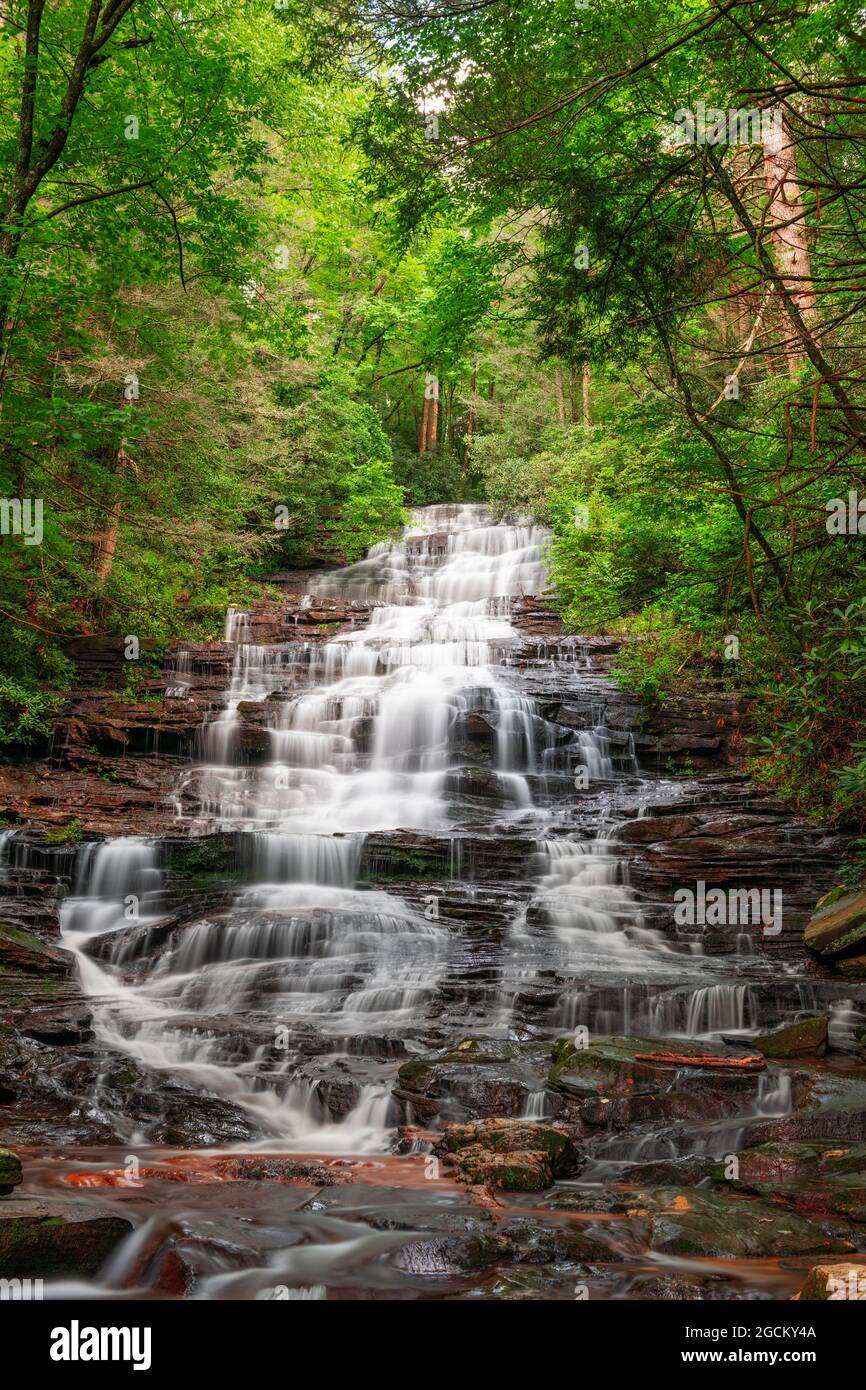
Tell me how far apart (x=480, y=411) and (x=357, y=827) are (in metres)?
24.0

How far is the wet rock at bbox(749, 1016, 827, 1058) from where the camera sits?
649 cm

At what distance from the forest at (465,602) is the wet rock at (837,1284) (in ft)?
1.49

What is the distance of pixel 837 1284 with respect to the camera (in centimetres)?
292

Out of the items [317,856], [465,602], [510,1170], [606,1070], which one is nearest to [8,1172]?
[510,1170]

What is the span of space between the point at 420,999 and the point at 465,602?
53.8 ft

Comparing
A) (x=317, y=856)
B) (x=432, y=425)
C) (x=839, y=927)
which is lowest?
(x=839, y=927)

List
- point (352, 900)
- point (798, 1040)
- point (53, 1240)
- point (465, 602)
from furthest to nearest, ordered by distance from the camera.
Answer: point (465, 602)
point (352, 900)
point (798, 1040)
point (53, 1240)

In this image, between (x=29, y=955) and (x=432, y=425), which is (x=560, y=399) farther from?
(x=29, y=955)

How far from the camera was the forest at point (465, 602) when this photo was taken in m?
5.89

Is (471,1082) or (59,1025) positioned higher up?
(59,1025)

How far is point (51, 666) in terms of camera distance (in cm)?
1573

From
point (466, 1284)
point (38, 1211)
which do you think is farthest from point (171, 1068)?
point (466, 1284)

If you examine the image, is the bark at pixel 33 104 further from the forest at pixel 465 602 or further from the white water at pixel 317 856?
the white water at pixel 317 856

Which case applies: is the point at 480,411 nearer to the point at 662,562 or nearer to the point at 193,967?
the point at 662,562
